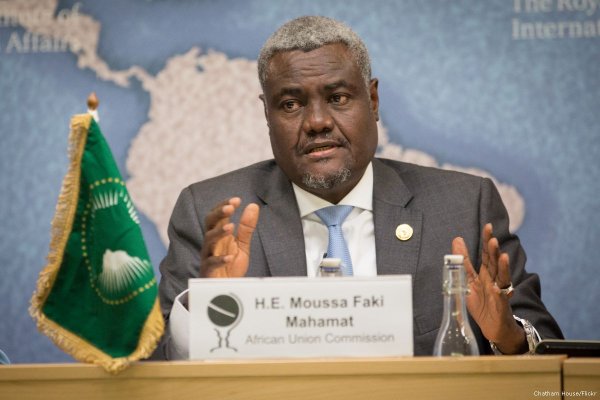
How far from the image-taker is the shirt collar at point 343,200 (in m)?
2.78

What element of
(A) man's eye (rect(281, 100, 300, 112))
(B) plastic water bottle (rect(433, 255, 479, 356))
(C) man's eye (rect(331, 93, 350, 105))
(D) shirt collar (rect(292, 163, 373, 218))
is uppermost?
(C) man's eye (rect(331, 93, 350, 105))

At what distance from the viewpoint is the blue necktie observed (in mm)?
2584

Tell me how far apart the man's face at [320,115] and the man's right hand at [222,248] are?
56 cm

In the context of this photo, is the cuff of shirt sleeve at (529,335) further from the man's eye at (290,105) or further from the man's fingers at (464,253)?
the man's eye at (290,105)

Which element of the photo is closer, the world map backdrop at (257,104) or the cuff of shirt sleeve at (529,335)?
the cuff of shirt sleeve at (529,335)

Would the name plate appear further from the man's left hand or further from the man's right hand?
the man's left hand

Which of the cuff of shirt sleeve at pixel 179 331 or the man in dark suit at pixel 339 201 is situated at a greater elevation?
the man in dark suit at pixel 339 201

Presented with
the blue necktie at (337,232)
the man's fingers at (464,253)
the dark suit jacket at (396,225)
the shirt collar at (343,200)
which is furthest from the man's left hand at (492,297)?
the shirt collar at (343,200)

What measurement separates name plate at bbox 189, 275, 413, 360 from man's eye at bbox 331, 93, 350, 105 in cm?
111

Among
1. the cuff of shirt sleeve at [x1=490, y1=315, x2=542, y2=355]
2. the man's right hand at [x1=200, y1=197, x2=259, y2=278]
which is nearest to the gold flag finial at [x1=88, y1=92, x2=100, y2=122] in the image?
the man's right hand at [x1=200, y1=197, x2=259, y2=278]

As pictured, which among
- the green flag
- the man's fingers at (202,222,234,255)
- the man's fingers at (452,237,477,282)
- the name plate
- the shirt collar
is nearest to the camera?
the name plate

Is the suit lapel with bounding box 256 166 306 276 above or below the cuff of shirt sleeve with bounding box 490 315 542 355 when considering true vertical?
above

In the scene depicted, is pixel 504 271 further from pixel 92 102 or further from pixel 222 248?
pixel 92 102

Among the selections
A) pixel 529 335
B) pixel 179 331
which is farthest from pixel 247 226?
pixel 529 335
